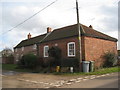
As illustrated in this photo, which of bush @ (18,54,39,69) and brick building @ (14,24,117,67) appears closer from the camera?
brick building @ (14,24,117,67)

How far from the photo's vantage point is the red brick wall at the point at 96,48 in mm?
20062

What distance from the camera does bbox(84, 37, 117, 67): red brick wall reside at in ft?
Answer: 65.8

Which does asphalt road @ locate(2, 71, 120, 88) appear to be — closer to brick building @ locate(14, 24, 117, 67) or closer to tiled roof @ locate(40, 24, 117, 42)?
brick building @ locate(14, 24, 117, 67)

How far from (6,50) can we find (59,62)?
47580 millimetres

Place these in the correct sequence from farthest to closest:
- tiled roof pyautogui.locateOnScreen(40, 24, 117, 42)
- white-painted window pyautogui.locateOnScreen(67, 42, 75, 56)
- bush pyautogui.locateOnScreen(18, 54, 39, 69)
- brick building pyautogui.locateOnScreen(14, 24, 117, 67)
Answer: bush pyautogui.locateOnScreen(18, 54, 39, 69) < tiled roof pyautogui.locateOnScreen(40, 24, 117, 42) < white-painted window pyautogui.locateOnScreen(67, 42, 75, 56) < brick building pyautogui.locateOnScreen(14, 24, 117, 67)

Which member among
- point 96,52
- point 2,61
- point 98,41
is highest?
point 98,41

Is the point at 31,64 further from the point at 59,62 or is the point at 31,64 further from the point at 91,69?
the point at 91,69

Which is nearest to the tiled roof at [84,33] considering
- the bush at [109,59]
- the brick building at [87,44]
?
the brick building at [87,44]

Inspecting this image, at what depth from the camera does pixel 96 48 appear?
2144 centimetres

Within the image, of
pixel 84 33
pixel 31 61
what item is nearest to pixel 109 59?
pixel 84 33

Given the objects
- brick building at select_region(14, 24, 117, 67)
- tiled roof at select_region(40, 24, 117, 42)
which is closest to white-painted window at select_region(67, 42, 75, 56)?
brick building at select_region(14, 24, 117, 67)

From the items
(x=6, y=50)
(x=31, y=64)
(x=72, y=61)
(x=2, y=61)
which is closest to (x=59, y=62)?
(x=72, y=61)

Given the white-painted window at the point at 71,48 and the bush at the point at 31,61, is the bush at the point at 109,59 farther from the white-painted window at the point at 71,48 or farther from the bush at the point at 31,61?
the bush at the point at 31,61

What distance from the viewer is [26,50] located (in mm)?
35812
